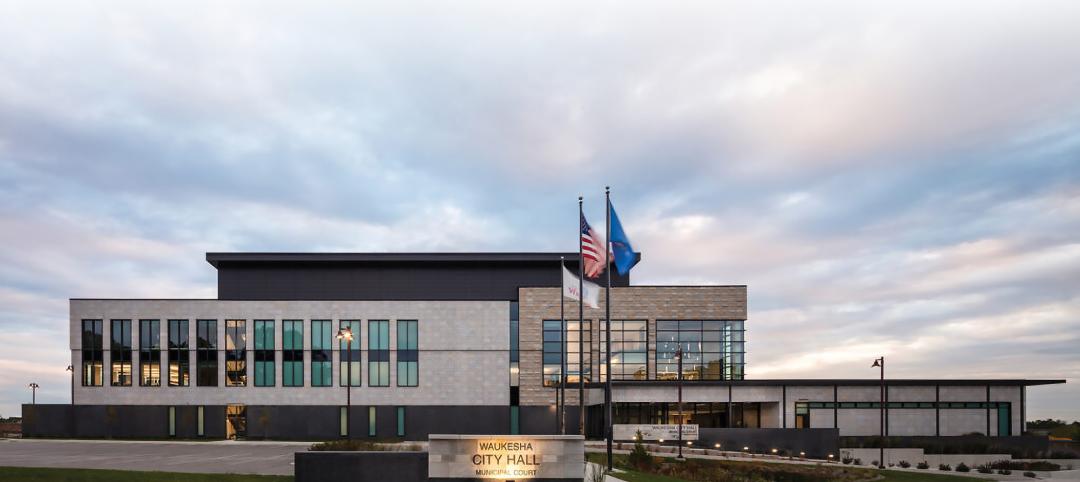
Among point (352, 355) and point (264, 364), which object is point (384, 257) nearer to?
point (352, 355)

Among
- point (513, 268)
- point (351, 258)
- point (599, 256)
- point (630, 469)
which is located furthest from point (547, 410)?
point (599, 256)

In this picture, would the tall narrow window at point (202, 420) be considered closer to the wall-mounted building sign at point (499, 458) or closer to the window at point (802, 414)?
the window at point (802, 414)

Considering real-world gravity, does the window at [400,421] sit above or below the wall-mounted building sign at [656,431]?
below

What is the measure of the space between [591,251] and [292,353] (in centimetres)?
4425

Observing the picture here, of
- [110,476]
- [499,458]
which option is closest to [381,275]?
[110,476]

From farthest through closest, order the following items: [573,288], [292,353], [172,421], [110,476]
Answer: [292,353]
[172,421]
[573,288]
[110,476]

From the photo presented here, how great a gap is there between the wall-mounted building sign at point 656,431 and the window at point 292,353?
29616 millimetres

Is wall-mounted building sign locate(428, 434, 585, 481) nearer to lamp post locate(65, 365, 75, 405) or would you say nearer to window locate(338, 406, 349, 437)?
window locate(338, 406, 349, 437)

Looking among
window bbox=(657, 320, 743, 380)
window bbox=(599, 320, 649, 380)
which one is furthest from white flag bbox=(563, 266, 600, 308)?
window bbox=(657, 320, 743, 380)

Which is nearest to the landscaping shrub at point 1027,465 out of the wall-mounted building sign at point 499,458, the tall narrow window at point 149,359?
the wall-mounted building sign at point 499,458

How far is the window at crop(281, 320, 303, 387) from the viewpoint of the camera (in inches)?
2734

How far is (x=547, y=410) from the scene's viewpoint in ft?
228

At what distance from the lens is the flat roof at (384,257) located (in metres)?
73.0

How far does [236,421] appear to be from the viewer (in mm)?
69625
